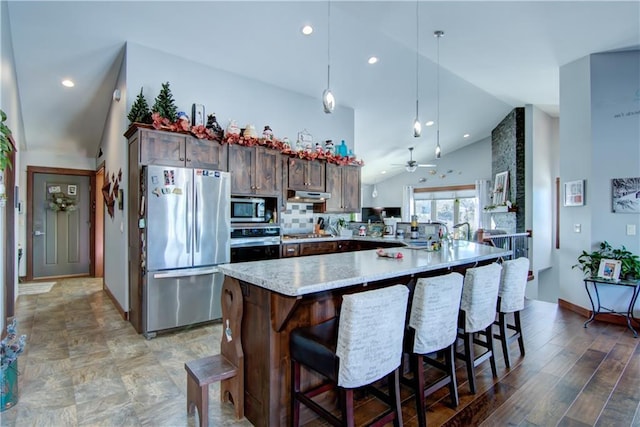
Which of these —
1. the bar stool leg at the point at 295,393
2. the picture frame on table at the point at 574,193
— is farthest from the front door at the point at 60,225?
the picture frame on table at the point at 574,193

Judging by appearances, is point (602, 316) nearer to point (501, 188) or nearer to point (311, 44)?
point (501, 188)

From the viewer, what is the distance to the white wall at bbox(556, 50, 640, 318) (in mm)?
4020

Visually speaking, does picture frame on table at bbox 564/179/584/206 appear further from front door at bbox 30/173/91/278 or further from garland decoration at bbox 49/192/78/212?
garland decoration at bbox 49/192/78/212

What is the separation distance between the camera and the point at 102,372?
268 cm

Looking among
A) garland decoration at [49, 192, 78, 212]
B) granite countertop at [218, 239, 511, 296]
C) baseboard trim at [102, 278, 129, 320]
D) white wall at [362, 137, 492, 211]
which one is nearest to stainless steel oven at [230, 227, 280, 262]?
baseboard trim at [102, 278, 129, 320]

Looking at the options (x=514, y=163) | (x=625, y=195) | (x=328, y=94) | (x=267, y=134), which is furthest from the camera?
(x=514, y=163)

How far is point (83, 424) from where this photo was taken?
2.02m

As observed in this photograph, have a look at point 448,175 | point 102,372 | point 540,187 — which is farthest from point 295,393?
point 448,175

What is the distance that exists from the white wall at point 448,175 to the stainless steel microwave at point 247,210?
6.43 m

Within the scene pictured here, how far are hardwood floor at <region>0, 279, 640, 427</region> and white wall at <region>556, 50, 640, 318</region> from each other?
1.05 m

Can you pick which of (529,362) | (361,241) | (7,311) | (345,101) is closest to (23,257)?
(7,311)

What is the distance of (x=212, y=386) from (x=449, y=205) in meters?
10.3

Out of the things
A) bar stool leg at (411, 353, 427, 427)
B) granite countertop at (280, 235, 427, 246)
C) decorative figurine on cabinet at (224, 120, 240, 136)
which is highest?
decorative figurine on cabinet at (224, 120, 240, 136)

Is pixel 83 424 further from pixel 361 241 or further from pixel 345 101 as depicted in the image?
pixel 345 101
